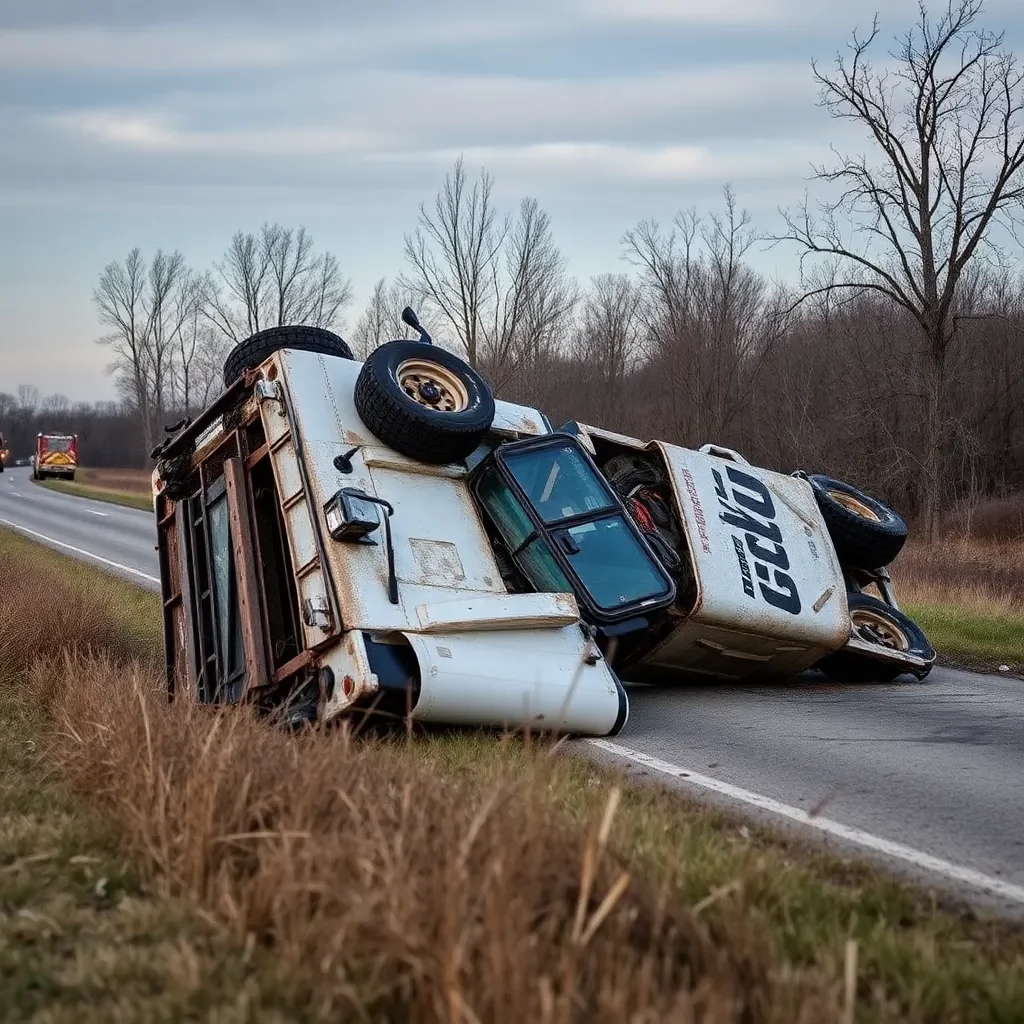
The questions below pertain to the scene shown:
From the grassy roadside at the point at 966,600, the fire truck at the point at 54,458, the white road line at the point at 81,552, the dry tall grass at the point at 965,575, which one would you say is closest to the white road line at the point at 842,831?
the grassy roadside at the point at 966,600

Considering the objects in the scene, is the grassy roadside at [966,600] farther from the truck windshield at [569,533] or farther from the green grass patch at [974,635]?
the truck windshield at [569,533]

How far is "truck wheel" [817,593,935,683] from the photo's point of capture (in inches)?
359

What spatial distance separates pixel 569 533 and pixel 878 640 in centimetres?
308

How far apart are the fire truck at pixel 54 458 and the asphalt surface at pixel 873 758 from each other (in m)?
52.3

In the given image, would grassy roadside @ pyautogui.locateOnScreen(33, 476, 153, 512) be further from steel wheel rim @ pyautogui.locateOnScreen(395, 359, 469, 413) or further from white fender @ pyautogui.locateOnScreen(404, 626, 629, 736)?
white fender @ pyautogui.locateOnScreen(404, 626, 629, 736)

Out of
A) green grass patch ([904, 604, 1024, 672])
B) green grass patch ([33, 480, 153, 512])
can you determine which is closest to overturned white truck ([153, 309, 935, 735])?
green grass patch ([904, 604, 1024, 672])

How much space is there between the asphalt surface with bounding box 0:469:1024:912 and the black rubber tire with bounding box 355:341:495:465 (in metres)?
2.01

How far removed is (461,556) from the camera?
23.1 feet

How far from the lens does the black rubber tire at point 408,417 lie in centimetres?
720

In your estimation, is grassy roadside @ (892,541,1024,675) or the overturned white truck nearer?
the overturned white truck

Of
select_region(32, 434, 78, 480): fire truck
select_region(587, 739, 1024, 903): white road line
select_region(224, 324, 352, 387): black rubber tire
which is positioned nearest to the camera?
select_region(587, 739, 1024, 903): white road line

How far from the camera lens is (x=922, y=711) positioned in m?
7.74

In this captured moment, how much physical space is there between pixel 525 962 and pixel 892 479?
3117cm

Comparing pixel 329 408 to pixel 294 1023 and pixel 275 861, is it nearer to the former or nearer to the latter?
pixel 275 861
